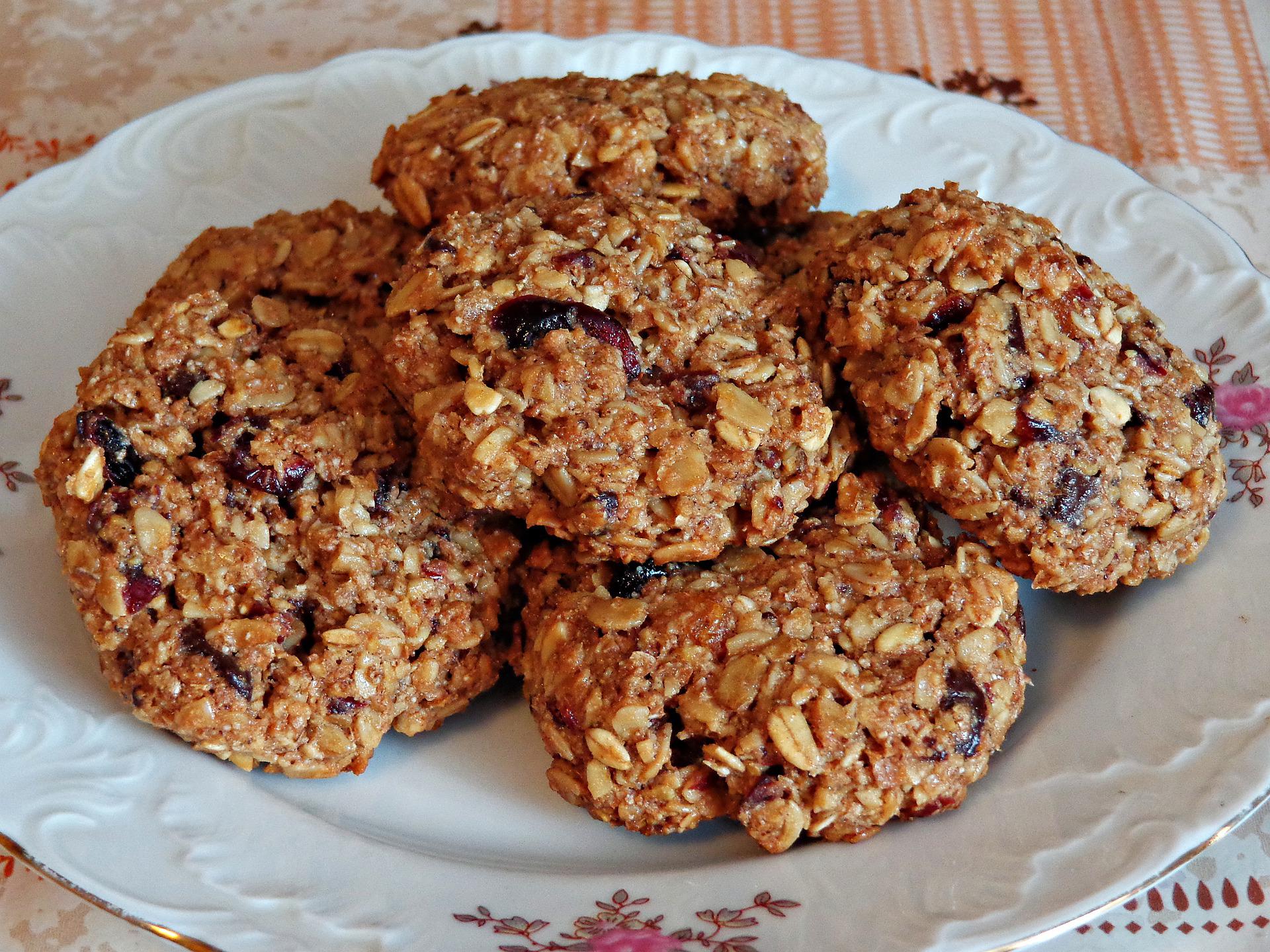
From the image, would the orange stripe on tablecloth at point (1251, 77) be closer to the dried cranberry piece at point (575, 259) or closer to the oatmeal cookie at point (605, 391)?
the oatmeal cookie at point (605, 391)

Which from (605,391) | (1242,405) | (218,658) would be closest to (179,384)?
(218,658)

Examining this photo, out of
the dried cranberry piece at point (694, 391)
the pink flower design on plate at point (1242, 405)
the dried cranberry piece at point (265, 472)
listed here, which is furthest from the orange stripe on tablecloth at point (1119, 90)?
the dried cranberry piece at point (265, 472)

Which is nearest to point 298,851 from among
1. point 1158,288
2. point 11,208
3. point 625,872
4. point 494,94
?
point 625,872

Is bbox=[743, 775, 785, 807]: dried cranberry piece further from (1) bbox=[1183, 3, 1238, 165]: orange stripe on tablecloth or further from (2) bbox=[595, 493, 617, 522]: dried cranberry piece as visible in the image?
(1) bbox=[1183, 3, 1238, 165]: orange stripe on tablecloth

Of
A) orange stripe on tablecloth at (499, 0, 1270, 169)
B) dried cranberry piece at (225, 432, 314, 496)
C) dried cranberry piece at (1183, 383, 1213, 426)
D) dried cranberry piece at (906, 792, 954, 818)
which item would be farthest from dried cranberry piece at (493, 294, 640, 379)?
orange stripe on tablecloth at (499, 0, 1270, 169)

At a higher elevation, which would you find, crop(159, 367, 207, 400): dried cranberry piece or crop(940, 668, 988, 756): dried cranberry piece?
crop(159, 367, 207, 400): dried cranberry piece

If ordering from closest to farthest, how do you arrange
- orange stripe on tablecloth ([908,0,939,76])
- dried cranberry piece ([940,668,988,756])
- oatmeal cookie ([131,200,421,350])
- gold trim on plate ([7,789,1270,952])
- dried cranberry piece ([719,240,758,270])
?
1. gold trim on plate ([7,789,1270,952])
2. dried cranberry piece ([940,668,988,756])
3. dried cranberry piece ([719,240,758,270])
4. oatmeal cookie ([131,200,421,350])
5. orange stripe on tablecloth ([908,0,939,76])

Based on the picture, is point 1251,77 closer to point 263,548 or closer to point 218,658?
point 263,548
